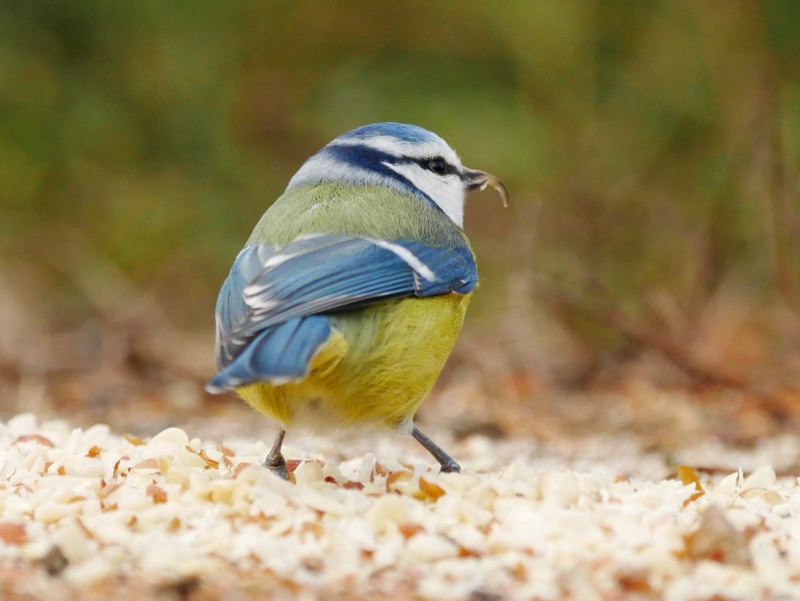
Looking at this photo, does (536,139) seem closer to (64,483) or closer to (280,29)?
(280,29)

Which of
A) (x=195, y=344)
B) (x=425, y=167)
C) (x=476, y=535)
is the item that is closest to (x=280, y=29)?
(x=195, y=344)

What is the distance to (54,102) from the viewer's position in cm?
533

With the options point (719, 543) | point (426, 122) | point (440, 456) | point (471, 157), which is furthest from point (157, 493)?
point (426, 122)

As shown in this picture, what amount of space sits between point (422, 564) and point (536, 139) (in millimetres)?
3565

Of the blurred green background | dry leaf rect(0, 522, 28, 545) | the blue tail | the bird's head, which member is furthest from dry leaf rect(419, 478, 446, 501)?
the blurred green background

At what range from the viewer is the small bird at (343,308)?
188 cm

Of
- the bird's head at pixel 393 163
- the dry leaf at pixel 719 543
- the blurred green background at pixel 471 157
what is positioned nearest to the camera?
the dry leaf at pixel 719 543

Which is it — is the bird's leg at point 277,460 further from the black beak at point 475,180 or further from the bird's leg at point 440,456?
the black beak at point 475,180

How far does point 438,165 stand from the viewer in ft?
9.05

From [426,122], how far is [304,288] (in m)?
3.15

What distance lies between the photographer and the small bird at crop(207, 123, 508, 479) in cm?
188

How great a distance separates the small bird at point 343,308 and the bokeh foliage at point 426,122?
1596 millimetres

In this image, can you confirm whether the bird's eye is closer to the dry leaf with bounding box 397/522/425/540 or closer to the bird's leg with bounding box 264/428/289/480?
the bird's leg with bounding box 264/428/289/480

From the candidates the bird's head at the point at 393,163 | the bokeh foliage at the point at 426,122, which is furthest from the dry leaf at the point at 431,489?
the bokeh foliage at the point at 426,122
